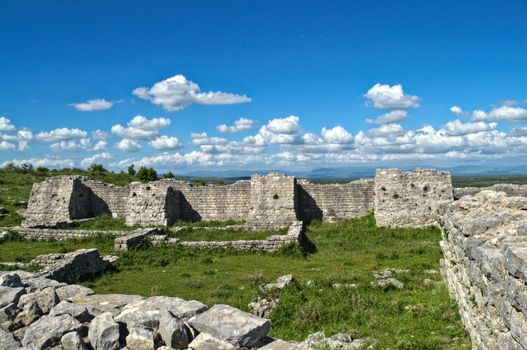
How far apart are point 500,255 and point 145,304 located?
16.0 ft

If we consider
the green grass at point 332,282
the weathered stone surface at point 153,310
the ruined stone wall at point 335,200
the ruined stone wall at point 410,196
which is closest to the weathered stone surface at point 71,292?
the weathered stone surface at point 153,310

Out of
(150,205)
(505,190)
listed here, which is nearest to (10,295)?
(150,205)

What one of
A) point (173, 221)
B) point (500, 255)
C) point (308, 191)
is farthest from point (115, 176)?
point (500, 255)

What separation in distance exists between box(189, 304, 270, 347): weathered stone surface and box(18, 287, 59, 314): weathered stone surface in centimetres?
250

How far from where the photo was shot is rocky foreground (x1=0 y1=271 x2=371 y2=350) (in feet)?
19.1

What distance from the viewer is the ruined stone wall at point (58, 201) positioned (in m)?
30.0

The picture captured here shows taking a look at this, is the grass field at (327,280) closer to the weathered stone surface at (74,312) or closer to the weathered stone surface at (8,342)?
the weathered stone surface at (74,312)

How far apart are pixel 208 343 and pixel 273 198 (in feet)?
69.7

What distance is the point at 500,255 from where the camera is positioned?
5.50 meters

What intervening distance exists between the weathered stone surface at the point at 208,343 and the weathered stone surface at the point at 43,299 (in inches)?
104

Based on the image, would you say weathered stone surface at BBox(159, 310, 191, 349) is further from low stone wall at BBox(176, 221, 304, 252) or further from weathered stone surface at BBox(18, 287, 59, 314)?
low stone wall at BBox(176, 221, 304, 252)

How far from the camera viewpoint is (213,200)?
29078mm

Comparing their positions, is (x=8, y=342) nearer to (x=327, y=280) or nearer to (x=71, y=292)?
(x=71, y=292)

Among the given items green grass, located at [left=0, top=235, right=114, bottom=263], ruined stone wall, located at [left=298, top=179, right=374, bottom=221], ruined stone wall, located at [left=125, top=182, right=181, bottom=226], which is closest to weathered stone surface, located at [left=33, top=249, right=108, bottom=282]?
green grass, located at [left=0, top=235, right=114, bottom=263]
